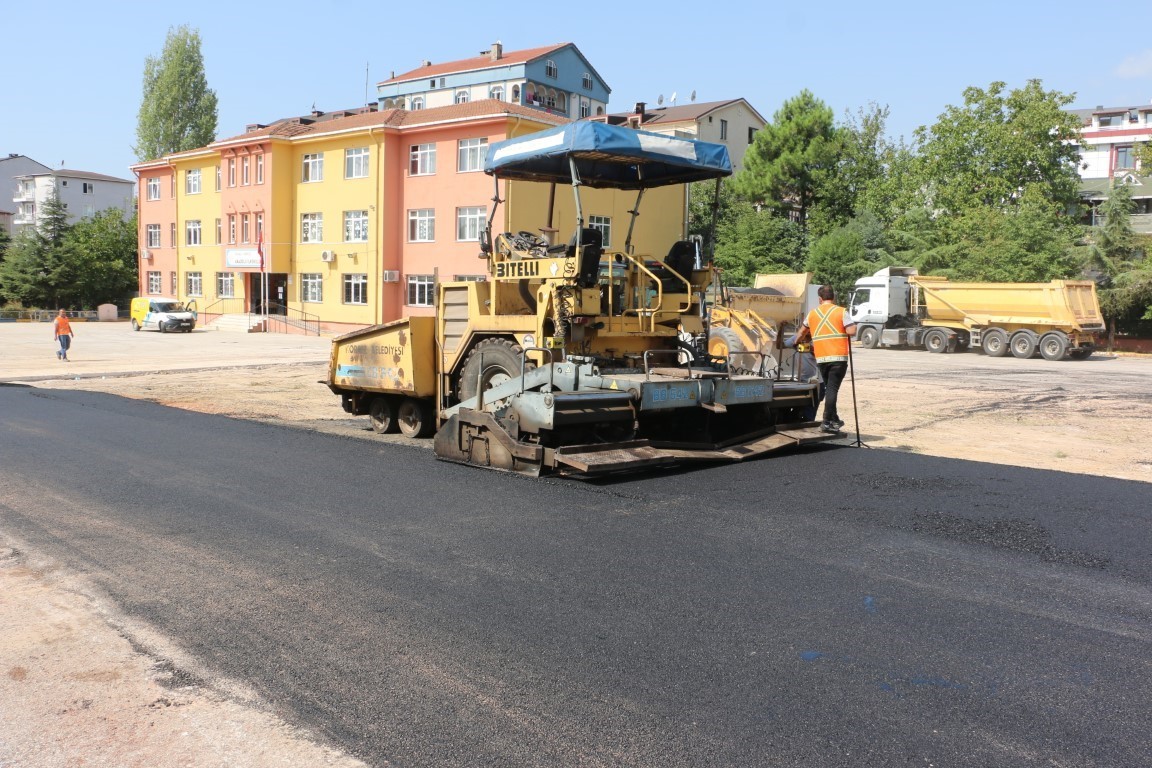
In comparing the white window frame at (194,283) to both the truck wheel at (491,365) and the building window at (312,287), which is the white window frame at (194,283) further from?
the truck wheel at (491,365)

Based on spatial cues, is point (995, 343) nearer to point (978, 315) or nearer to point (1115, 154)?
point (978, 315)

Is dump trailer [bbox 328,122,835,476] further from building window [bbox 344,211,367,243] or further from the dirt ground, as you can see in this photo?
building window [bbox 344,211,367,243]

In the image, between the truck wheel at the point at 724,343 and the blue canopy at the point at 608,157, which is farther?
the truck wheel at the point at 724,343

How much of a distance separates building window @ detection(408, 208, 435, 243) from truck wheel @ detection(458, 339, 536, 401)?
30.0 m

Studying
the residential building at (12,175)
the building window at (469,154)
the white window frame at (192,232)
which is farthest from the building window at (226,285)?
the residential building at (12,175)

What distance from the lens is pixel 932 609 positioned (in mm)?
4883

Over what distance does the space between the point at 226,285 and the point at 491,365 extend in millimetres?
43077

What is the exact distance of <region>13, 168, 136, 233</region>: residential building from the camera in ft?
284

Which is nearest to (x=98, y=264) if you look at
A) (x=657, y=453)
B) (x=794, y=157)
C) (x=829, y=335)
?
(x=794, y=157)

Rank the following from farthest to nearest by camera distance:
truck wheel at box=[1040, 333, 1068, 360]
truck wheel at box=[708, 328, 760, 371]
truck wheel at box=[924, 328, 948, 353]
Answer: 1. truck wheel at box=[924, 328, 948, 353]
2. truck wheel at box=[1040, 333, 1068, 360]
3. truck wheel at box=[708, 328, 760, 371]

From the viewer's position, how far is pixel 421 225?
→ 39500 mm

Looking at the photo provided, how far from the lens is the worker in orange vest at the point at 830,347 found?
10195mm

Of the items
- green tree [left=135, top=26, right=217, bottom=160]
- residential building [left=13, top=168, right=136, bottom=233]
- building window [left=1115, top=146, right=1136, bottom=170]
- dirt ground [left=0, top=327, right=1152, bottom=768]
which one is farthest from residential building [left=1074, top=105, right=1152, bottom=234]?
residential building [left=13, top=168, right=136, bottom=233]

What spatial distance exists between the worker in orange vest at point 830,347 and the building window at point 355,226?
107 ft
